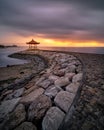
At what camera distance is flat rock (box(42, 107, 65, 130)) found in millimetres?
2264

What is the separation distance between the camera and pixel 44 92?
3.64 metres

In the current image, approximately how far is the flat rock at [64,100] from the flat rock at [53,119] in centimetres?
17

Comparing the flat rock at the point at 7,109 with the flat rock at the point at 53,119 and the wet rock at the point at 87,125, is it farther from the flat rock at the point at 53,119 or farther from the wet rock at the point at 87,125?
the wet rock at the point at 87,125

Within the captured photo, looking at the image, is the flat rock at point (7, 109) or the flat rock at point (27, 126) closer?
the flat rock at point (27, 126)

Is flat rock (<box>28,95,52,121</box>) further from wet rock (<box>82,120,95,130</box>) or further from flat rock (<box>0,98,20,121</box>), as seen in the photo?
wet rock (<box>82,120,95,130</box>)

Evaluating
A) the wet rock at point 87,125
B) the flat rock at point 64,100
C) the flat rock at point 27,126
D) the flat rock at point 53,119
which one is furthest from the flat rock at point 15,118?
the wet rock at point 87,125

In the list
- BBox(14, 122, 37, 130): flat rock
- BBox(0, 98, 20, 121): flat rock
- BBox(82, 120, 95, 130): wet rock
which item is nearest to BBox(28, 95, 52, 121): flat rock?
BBox(14, 122, 37, 130): flat rock

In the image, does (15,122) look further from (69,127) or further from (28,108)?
(69,127)

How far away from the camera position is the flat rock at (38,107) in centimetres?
259

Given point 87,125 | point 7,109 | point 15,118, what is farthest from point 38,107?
point 87,125

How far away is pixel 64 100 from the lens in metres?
2.93

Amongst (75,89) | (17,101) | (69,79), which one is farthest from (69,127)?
(69,79)

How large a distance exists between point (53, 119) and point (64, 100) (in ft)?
2.15

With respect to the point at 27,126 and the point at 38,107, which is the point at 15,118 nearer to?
the point at 27,126
